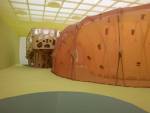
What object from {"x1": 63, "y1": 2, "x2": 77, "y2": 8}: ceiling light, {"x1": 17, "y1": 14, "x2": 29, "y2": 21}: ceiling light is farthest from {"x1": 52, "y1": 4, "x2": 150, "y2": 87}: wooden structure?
{"x1": 17, "y1": 14, "x2": 29, "y2": 21}: ceiling light

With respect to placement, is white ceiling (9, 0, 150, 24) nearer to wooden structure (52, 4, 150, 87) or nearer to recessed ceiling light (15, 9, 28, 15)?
recessed ceiling light (15, 9, 28, 15)

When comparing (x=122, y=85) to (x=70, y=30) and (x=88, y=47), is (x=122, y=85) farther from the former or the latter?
(x=70, y=30)

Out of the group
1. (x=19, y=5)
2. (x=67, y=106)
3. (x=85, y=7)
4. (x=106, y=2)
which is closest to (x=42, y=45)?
(x=19, y=5)

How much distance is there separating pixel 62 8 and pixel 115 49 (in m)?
4.44

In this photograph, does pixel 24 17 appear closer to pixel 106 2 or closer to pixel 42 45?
pixel 42 45

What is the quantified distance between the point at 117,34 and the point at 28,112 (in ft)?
6.29

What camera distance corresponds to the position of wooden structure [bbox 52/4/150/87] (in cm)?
267

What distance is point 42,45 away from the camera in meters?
5.91

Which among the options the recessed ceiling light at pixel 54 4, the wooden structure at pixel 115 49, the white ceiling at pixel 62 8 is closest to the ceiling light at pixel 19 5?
the white ceiling at pixel 62 8

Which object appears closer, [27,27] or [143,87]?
[143,87]

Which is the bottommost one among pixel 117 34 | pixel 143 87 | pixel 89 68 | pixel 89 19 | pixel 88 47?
pixel 143 87

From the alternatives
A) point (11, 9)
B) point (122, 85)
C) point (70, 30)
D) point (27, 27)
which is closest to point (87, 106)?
point (122, 85)

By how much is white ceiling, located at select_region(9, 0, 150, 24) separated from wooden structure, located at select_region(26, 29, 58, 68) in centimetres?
104

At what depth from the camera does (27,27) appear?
380 inches
